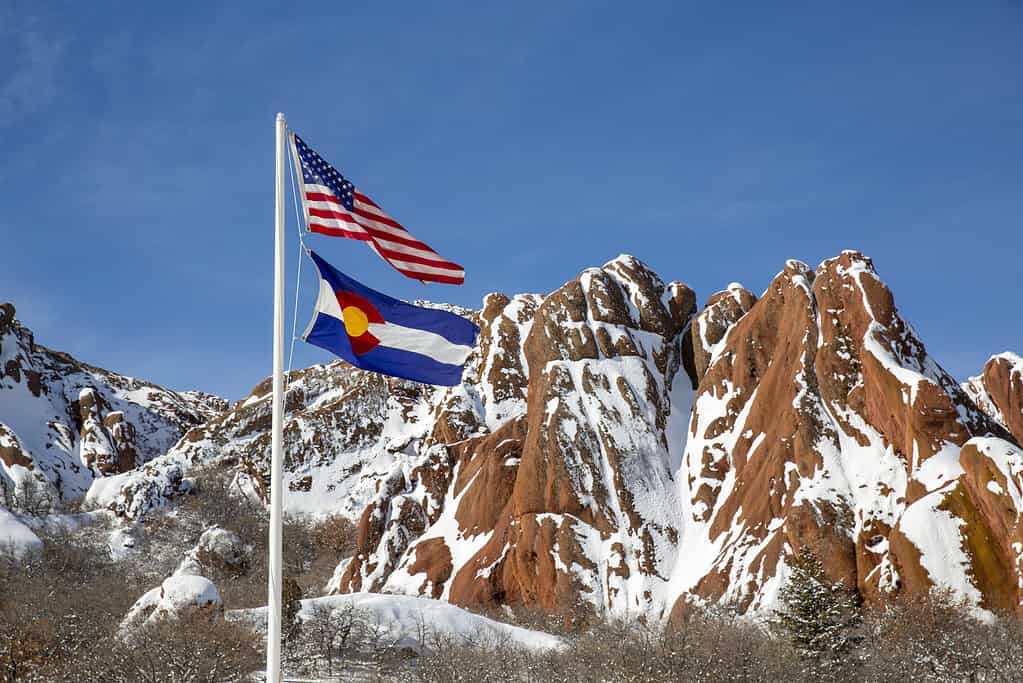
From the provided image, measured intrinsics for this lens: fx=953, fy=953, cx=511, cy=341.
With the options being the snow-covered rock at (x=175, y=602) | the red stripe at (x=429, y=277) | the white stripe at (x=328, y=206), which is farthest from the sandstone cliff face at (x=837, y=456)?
the white stripe at (x=328, y=206)

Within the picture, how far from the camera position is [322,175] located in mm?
14531

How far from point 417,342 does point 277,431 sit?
108 inches

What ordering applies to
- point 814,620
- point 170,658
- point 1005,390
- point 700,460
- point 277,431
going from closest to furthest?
point 277,431
point 170,658
point 814,620
point 700,460
point 1005,390

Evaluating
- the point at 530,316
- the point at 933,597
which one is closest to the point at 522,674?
the point at 933,597

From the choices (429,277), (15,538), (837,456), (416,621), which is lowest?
(416,621)

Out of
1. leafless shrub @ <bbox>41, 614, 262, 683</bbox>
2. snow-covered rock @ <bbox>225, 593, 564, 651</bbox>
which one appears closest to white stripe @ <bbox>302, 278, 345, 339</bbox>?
leafless shrub @ <bbox>41, 614, 262, 683</bbox>

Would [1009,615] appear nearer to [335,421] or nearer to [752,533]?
[752,533]

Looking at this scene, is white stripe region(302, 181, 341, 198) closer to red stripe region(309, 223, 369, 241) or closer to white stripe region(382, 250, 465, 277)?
red stripe region(309, 223, 369, 241)

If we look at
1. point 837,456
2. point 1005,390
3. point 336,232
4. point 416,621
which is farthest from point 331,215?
point 1005,390

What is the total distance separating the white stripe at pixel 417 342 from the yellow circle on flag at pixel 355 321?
115 mm

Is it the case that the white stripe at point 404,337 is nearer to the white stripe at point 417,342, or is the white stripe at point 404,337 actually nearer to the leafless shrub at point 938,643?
the white stripe at point 417,342

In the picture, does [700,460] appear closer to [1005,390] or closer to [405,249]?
[1005,390]

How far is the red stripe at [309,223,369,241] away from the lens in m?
14.4

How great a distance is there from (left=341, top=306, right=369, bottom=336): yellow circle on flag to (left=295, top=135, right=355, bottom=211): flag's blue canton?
63.2 inches
